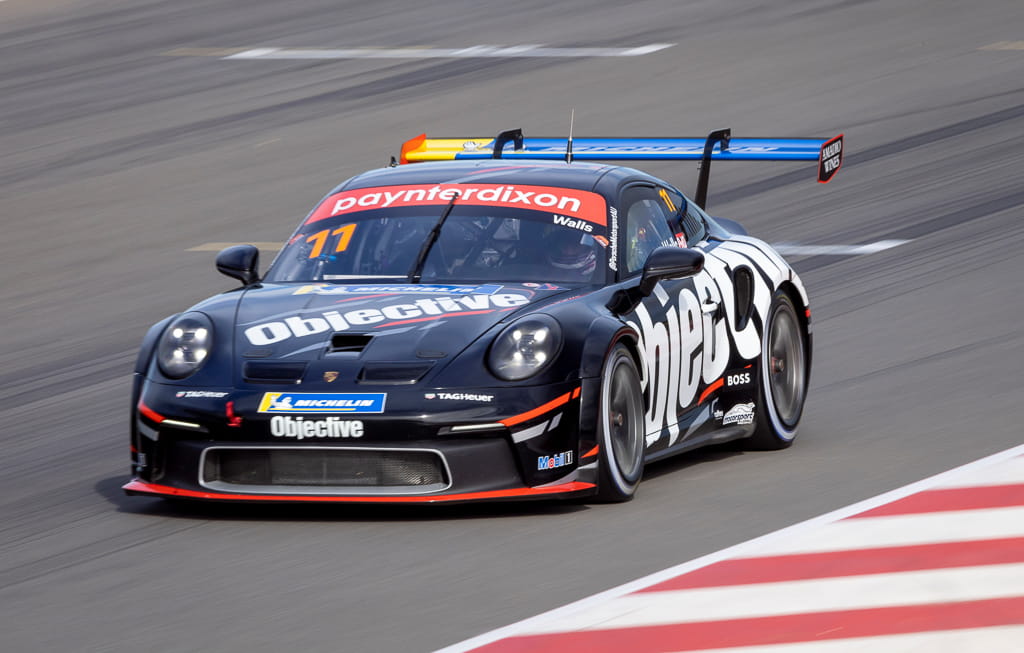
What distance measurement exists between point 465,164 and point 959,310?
4.33 metres

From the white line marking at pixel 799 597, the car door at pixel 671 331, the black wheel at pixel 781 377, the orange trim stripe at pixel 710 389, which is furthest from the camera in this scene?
the black wheel at pixel 781 377

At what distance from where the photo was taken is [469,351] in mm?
6820

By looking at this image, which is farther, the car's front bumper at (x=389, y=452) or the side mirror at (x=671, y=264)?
the side mirror at (x=671, y=264)

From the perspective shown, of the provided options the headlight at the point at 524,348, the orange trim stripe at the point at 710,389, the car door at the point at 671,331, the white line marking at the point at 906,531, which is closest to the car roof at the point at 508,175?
the car door at the point at 671,331

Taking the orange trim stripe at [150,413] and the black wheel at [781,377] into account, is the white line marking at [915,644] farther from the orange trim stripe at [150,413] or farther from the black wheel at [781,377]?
the black wheel at [781,377]

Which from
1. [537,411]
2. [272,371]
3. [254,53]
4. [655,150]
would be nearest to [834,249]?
[655,150]

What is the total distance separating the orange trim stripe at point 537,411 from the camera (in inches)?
263

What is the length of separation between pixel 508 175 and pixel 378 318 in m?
1.38

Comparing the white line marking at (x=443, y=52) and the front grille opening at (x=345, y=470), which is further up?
the white line marking at (x=443, y=52)

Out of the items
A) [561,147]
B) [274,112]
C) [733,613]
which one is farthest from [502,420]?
[274,112]

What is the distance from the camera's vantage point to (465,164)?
851cm

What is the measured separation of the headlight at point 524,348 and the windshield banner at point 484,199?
41.3 inches

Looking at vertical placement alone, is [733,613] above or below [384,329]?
below

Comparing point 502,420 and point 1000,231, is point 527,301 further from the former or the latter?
point 1000,231
